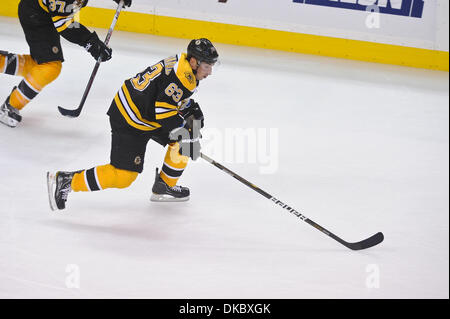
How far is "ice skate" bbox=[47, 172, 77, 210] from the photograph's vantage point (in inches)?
114

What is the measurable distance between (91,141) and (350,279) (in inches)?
75.1

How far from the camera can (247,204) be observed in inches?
129

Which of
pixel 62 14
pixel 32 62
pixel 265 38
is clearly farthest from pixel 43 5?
pixel 265 38

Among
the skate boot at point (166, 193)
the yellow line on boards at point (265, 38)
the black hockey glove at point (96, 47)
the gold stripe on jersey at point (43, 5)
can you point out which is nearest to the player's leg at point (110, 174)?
the skate boot at point (166, 193)

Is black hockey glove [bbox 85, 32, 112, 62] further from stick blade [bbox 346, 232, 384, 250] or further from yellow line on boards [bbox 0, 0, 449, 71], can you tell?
yellow line on boards [bbox 0, 0, 449, 71]

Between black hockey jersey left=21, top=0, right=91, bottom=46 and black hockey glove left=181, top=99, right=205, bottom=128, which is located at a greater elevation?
black hockey jersey left=21, top=0, right=91, bottom=46

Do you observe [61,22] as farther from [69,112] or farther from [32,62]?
[69,112]

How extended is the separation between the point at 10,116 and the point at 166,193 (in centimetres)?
131

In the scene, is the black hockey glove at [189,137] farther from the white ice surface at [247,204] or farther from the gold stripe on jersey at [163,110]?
the white ice surface at [247,204]

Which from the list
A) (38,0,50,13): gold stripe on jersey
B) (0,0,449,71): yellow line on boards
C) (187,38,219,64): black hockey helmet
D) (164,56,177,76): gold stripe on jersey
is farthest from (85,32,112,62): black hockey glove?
(0,0,449,71): yellow line on boards

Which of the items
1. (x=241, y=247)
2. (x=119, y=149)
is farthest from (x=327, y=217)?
(x=119, y=149)

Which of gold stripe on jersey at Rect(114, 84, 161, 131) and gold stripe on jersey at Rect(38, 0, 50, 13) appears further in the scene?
gold stripe on jersey at Rect(38, 0, 50, 13)

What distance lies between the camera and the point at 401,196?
3.57 meters

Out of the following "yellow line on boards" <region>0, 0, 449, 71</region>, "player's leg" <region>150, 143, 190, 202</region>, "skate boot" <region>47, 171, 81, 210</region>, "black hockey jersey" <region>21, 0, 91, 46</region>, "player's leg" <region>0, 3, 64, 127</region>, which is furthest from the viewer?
"yellow line on boards" <region>0, 0, 449, 71</region>
